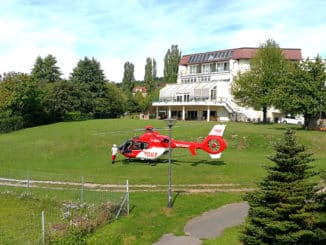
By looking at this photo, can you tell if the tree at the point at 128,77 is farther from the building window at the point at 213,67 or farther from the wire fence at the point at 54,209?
the wire fence at the point at 54,209

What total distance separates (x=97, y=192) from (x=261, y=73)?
42.9 metres

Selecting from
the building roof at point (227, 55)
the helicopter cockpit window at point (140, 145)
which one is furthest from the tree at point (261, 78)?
the helicopter cockpit window at point (140, 145)

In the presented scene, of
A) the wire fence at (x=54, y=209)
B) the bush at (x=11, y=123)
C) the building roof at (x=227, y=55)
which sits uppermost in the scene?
the building roof at (x=227, y=55)

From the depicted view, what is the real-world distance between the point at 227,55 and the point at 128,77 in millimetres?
36860

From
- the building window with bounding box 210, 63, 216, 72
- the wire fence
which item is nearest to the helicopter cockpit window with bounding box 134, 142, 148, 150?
the wire fence

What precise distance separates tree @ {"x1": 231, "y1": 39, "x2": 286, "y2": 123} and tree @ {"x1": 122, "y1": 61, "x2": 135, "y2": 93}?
180 feet

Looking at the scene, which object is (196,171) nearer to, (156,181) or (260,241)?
(156,181)

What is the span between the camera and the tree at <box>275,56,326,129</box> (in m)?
45.9

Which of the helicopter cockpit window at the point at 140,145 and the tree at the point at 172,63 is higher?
the tree at the point at 172,63

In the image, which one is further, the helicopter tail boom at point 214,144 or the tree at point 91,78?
the tree at point 91,78

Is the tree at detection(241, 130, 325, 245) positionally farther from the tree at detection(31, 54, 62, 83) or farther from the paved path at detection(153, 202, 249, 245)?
the tree at detection(31, 54, 62, 83)

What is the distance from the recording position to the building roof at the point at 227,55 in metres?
80.8

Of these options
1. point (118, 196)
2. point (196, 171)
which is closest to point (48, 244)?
point (118, 196)

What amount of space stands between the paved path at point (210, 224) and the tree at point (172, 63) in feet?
259
